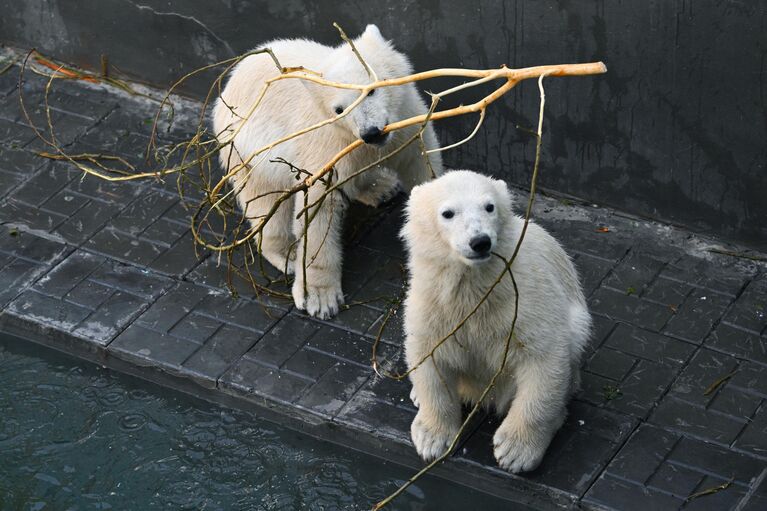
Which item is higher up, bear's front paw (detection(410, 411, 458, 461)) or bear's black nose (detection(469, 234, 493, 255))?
bear's black nose (detection(469, 234, 493, 255))

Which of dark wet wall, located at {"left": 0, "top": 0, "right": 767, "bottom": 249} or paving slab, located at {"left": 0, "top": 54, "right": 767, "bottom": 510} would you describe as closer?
paving slab, located at {"left": 0, "top": 54, "right": 767, "bottom": 510}

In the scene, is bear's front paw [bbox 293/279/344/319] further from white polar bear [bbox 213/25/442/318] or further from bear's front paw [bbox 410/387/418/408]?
bear's front paw [bbox 410/387/418/408]

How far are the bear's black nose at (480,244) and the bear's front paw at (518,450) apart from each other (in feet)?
3.12

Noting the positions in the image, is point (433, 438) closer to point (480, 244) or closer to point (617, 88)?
point (480, 244)

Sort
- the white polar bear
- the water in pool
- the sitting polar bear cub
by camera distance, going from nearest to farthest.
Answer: the sitting polar bear cub < the water in pool < the white polar bear

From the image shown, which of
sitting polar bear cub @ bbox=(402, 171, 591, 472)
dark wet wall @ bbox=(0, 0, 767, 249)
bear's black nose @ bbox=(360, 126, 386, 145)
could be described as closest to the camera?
sitting polar bear cub @ bbox=(402, 171, 591, 472)

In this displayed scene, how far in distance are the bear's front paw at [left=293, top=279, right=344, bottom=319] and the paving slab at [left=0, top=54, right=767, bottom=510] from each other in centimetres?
5

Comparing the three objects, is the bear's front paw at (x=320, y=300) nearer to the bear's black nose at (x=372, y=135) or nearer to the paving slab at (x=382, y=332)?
the paving slab at (x=382, y=332)

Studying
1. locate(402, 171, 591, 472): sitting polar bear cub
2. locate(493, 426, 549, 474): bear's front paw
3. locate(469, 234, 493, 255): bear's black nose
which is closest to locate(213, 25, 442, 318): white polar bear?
locate(402, 171, 591, 472): sitting polar bear cub

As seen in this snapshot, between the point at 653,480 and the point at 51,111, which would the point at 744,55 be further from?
the point at 51,111

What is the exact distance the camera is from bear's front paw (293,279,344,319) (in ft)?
21.2

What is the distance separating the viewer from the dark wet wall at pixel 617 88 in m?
6.35

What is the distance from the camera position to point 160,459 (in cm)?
590

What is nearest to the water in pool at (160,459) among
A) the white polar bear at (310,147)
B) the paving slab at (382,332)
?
the paving slab at (382,332)
